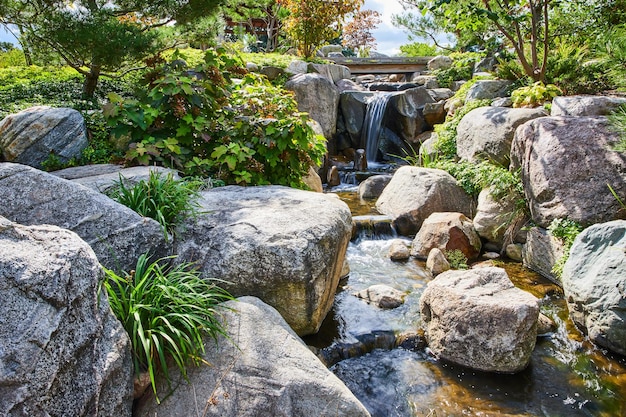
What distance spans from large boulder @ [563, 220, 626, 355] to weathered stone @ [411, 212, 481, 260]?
1841 millimetres

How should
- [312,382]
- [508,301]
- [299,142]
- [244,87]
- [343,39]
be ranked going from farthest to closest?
[343,39], [244,87], [299,142], [508,301], [312,382]

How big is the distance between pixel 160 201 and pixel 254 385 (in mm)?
1814

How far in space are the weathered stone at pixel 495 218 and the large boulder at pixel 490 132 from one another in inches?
39.1

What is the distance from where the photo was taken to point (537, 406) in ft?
12.3

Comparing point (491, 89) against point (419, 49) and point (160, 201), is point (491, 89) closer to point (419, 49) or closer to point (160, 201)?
point (160, 201)

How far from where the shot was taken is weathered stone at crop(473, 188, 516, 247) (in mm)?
6840

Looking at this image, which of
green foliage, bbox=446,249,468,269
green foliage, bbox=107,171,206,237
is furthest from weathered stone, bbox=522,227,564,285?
green foliage, bbox=107,171,206,237

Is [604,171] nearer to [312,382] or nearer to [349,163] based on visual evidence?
[312,382]

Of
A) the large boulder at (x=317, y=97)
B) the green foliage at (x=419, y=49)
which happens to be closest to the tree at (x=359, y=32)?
the green foliage at (x=419, y=49)

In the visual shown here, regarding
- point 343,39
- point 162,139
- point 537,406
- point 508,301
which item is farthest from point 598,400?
point 343,39

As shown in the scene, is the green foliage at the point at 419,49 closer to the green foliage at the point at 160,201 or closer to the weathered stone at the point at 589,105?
the weathered stone at the point at 589,105

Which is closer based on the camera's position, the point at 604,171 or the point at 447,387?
the point at 447,387

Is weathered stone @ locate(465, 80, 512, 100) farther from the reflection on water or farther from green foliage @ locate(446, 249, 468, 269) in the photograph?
the reflection on water

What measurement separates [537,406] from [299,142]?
11.8ft
